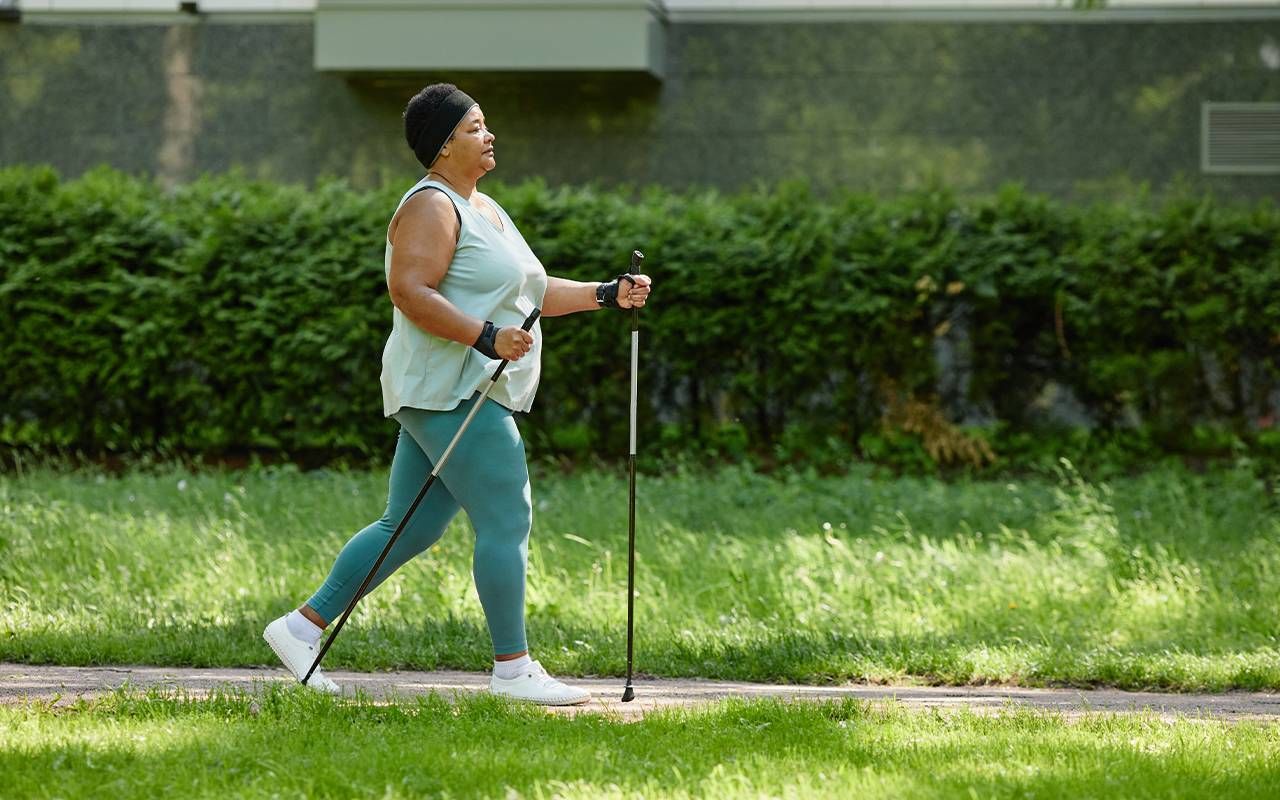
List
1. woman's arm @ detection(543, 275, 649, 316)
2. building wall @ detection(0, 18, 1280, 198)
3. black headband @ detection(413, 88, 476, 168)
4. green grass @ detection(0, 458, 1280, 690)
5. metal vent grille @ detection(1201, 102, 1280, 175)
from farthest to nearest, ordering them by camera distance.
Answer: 1. building wall @ detection(0, 18, 1280, 198)
2. metal vent grille @ detection(1201, 102, 1280, 175)
3. green grass @ detection(0, 458, 1280, 690)
4. woman's arm @ detection(543, 275, 649, 316)
5. black headband @ detection(413, 88, 476, 168)

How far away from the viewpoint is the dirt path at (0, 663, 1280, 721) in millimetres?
5316

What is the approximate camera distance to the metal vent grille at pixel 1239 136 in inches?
552

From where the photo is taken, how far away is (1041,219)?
444 inches

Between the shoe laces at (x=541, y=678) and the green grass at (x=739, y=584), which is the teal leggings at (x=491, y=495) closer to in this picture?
the shoe laces at (x=541, y=678)

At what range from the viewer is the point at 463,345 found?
5.11 metres

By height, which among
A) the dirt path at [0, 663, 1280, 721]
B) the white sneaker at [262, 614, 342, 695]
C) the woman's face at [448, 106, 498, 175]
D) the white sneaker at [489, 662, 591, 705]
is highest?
the woman's face at [448, 106, 498, 175]

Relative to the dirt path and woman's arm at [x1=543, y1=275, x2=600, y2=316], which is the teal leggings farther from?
woman's arm at [x1=543, y1=275, x2=600, y2=316]

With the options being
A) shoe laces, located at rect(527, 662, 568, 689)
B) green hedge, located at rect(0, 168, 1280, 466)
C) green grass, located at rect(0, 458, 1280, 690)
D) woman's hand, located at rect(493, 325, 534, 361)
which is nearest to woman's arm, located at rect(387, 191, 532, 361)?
woman's hand, located at rect(493, 325, 534, 361)

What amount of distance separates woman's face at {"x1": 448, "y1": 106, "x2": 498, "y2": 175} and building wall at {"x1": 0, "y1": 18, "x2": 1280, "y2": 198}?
29.6ft

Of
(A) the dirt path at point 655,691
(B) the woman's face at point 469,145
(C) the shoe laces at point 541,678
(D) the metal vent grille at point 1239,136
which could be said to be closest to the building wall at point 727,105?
(D) the metal vent grille at point 1239,136

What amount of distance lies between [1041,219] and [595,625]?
239 inches

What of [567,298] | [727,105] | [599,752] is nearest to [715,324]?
[727,105]

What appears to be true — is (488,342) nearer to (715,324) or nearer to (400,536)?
(400,536)

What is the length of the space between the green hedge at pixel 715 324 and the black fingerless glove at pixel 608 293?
5648 millimetres
